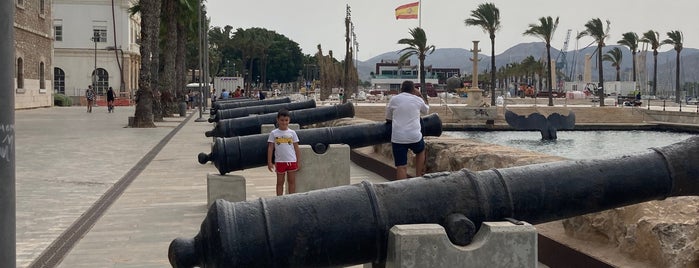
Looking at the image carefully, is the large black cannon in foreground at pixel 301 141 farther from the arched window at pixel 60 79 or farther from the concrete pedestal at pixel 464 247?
the arched window at pixel 60 79

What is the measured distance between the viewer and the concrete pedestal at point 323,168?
9.72 metres

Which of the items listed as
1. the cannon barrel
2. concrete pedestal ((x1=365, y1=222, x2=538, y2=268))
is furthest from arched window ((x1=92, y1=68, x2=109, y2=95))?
concrete pedestal ((x1=365, y1=222, x2=538, y2=268))

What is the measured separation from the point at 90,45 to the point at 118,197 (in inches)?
2475

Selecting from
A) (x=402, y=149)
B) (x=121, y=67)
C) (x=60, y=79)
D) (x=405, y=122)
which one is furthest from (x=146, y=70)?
(x=60, y=79)

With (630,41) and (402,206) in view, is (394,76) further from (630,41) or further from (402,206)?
(402,206)

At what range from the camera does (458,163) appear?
970 centimetres

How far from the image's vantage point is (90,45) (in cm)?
7081

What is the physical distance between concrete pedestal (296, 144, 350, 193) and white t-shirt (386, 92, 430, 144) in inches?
34.8

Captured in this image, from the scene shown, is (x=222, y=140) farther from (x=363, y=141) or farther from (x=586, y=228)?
(x=586, y=228)

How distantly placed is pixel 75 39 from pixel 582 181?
70.0 metres

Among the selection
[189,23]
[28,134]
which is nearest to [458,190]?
[28,134]

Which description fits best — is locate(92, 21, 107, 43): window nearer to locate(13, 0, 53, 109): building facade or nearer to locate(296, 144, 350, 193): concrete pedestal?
locate(13, 0, 53, 109): building facade

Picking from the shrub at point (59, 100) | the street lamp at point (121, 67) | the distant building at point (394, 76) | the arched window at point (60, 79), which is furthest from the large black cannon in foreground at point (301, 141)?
the distant building at point (394, 76)


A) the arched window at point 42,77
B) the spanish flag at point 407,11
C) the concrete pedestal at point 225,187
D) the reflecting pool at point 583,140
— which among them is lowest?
the reflecting pool at point 583,140
